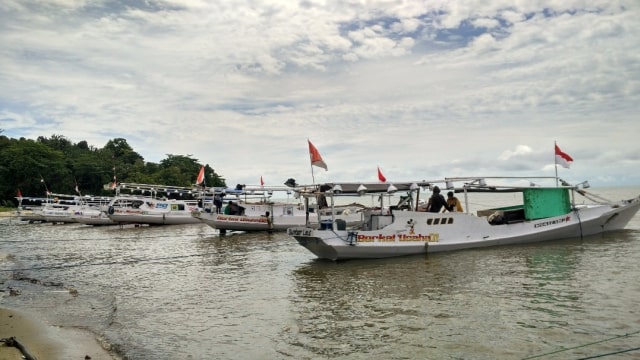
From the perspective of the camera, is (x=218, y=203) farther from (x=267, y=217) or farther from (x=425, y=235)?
(x=425, y=235)

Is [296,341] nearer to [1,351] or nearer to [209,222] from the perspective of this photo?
[1,351]

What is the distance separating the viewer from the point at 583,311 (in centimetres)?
979

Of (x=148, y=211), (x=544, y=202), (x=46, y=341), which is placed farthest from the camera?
(x=148, y=211)

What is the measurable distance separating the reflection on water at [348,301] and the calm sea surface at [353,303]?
0.04m

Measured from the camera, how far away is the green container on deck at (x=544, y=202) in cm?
2047

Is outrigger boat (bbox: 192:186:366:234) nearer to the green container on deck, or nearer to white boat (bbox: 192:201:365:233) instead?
white boat (bbox: 192:201:365:233)

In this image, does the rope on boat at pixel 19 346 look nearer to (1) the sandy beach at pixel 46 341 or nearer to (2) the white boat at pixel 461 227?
(1) the sandy beach at pixel 46 341

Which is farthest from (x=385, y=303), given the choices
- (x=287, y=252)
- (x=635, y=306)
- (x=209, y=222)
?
(x=209, y=222)

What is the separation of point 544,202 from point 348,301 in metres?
12.7

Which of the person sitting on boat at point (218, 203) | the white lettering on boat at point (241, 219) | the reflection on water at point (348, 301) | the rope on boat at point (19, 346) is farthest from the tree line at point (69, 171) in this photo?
the rope on boat at point (19, 346)

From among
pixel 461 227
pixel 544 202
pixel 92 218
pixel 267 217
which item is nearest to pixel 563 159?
pixel 544 202

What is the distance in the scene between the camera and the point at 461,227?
18516 millimetres

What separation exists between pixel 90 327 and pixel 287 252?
11.7 metres

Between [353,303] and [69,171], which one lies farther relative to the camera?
[69,171]
